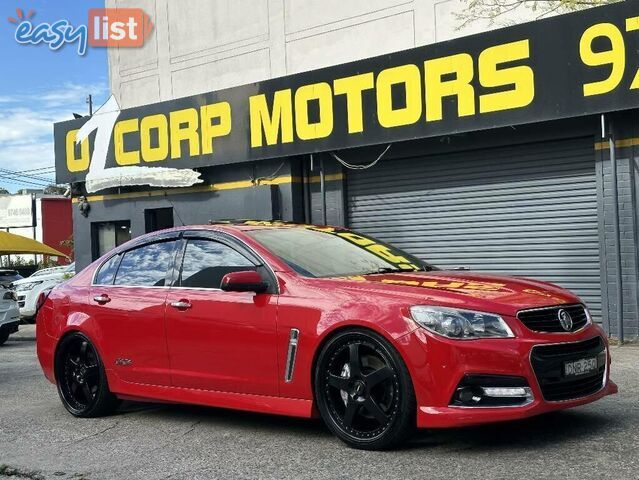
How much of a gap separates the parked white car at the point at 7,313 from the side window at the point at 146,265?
8.94 meters

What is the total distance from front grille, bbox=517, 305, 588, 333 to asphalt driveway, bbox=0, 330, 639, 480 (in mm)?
712

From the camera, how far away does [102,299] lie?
23.3ft

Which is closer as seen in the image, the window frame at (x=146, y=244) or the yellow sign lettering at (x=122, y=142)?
the window frame at (x=146, y=244)

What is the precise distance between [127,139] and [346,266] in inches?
507

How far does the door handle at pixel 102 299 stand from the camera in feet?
23.2

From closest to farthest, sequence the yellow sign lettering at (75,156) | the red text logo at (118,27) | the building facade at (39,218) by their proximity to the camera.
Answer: the yellow sign lettering at (75,156) < the red text logo at (118,27) < the building facade at (39,218)

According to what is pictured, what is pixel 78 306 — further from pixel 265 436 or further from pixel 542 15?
pixel 542 15

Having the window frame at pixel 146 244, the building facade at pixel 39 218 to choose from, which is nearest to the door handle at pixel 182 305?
the window frame at pixel 146 244

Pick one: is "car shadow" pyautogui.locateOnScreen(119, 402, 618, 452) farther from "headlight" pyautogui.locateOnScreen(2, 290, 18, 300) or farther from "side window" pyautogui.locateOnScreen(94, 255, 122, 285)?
"headlight" pyautogui.locateOnScreen(2, 290, 18, 300)

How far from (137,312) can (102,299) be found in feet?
1.65

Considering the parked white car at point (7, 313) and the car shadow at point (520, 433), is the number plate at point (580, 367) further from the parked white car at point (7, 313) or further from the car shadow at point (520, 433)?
the parked white car at point (7, 313)

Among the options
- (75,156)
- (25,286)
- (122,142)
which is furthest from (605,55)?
(25,286)

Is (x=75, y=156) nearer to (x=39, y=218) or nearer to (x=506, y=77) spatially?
(x=506, y=77)

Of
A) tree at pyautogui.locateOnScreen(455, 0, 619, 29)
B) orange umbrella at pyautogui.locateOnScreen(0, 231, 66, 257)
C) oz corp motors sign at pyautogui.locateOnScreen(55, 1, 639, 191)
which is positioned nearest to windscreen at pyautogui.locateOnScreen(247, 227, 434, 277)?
oz corp motors sign at pyautogui.locateOnScreen(55, 1, 639, 191)
